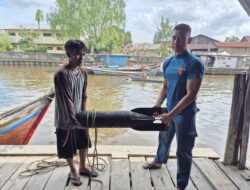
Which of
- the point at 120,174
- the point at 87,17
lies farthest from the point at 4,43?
the point at 120,174

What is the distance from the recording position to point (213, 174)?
85.7 inches

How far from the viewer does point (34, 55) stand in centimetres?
2736

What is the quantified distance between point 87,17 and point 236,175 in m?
25.8

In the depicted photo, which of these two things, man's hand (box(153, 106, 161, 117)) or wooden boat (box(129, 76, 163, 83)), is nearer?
man's hand (box(153, 106, 161, 117))

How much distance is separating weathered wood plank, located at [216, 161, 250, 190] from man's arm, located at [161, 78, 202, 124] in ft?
3.37

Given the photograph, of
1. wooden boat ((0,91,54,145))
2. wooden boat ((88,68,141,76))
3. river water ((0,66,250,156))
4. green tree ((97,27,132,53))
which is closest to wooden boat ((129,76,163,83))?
river water ((0,66,250,156))

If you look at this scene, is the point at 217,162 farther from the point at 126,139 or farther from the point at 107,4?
the point at 107,4

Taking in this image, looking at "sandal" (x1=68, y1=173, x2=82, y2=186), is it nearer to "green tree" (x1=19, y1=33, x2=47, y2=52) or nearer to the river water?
the river water

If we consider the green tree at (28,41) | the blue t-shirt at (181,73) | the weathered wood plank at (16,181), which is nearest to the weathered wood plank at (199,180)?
the blue t-shirt at (181,73)

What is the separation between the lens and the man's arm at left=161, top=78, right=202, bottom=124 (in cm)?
167

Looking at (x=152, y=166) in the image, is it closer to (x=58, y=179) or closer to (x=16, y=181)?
(x=58, y=179)

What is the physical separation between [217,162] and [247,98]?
32.1 inches

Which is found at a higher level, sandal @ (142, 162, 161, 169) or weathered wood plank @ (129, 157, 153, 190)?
sandal @ (142, 162, 161, 169)

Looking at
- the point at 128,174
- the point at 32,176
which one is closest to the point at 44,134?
the point at 32,176
